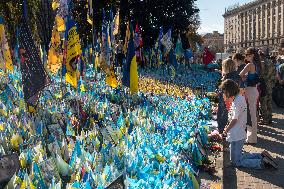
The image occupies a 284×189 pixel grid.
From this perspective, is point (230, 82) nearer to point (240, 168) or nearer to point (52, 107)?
point (240, 168)

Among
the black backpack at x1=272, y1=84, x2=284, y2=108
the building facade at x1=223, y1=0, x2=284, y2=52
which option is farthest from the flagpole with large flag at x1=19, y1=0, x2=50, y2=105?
the building facade at x1=223, y1=0, x2=284, y2=52

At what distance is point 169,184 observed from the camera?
395 centimetres

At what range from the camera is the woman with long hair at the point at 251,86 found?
8.30 metres

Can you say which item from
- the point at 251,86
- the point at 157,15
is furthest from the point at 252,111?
the point at 157,15

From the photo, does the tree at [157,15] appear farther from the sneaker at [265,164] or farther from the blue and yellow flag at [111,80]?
the sneaker at [265,164]

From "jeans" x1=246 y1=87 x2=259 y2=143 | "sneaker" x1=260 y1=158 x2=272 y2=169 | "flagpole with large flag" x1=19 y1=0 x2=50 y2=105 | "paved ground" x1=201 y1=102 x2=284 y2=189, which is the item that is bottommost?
"paved ground" x1=201 y1=102 x2=284 y2=189

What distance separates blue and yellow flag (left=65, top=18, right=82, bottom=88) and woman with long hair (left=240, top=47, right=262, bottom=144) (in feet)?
11.1

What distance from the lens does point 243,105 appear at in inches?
260

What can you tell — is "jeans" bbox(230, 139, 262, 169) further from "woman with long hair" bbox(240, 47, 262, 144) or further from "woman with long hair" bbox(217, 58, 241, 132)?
"woman with long hair" bbox(240, 47, 262, 144)

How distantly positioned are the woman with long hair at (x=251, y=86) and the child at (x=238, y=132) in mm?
1397

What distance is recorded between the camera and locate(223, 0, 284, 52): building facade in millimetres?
81588

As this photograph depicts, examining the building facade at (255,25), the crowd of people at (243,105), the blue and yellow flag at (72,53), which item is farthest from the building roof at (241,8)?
the blue and yellow flag at (72,53)

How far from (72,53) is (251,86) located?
3758 mm

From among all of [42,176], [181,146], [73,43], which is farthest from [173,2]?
[42,176]
